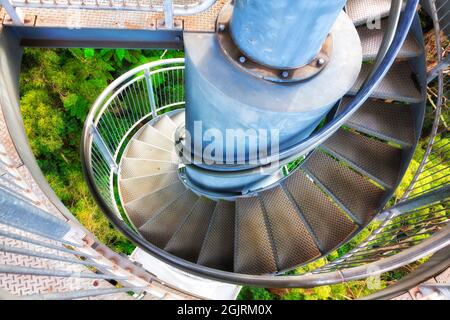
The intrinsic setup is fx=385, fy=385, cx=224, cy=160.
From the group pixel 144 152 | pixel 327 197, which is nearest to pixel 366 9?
pixel 327 197

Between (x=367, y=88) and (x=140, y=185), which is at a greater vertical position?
(x=140, y=185)

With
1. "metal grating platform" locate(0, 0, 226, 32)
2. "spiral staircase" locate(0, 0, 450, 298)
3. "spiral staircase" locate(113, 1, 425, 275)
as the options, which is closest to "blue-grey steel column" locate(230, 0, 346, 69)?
"metal grating platform" locate(0, 0, 226, 32)

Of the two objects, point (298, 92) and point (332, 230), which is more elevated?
point (332, 230)

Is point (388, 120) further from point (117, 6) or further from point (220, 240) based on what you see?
point (117, 6)

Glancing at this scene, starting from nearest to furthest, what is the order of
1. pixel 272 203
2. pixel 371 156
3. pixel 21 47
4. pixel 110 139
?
1. pixel 21 47
2. pixel 371 156
3. pixel 272 203
4. pixel 110 139

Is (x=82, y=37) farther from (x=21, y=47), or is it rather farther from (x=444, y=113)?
(x=444, y=113)

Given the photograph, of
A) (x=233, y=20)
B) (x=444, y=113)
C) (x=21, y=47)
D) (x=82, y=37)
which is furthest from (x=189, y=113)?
(x=444, y=113)
